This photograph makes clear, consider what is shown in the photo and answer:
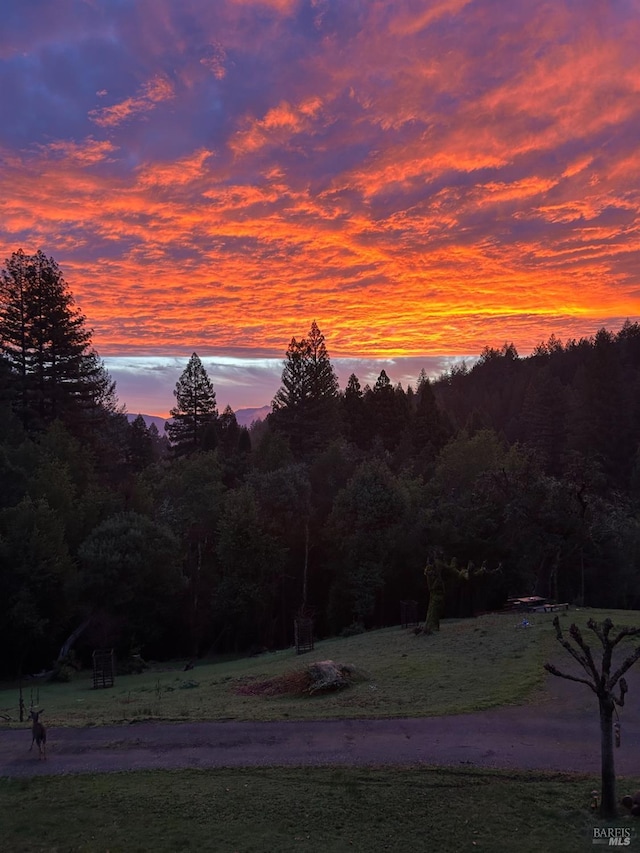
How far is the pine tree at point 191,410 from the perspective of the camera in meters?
75.6

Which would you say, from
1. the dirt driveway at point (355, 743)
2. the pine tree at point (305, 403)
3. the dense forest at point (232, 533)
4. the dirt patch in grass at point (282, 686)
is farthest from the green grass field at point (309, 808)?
the pine tree at point (305, 403)

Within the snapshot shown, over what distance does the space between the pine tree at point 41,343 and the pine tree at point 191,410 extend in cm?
2463

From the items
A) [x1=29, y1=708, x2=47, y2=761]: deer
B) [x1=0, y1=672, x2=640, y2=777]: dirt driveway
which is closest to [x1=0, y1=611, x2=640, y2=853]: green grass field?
[x1=0, y1=672, x2=640, y2=777]: dirt driveway

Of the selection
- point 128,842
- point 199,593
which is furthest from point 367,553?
point 128,842

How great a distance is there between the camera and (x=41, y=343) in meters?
49.1

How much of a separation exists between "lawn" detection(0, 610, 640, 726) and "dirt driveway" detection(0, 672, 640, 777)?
0.89 meters

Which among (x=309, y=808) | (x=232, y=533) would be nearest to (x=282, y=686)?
(x=309, y=808)

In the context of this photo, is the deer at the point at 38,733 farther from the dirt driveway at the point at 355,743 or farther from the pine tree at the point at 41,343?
the pine tree at the point at 41,343

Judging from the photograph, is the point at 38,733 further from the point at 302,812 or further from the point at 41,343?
the point at 41,343

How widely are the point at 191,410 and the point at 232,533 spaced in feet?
113

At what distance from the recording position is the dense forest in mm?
38312

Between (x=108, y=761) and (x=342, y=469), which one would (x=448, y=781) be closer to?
(x=108, y=761)

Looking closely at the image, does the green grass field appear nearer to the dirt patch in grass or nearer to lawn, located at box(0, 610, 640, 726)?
lawn, located at box(0, 610, 640, 726)

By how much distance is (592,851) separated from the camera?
33.0ft
